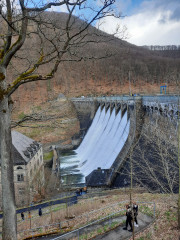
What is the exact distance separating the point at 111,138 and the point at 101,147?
1.81 metres

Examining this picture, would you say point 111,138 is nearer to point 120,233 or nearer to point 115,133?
point 115,133

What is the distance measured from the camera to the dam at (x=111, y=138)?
2033 centimetres

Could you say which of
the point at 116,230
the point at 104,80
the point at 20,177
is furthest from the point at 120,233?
the point at 104,80

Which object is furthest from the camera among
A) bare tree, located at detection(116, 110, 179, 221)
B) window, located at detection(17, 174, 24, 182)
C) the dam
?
window, located at detection(17, 174, 24, 182)

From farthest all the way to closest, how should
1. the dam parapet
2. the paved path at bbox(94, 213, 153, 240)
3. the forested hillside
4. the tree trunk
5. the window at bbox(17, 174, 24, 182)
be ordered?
the forested hillside < the window at bbox(17, 174, 24, 182) < the dam parapet < the paved path at bbox(94, 213, 153, 240) < the tree trunk

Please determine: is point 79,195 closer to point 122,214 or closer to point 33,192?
point 33,192

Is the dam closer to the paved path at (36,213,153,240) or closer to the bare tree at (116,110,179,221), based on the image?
the bare tree at (116,110,179,221)

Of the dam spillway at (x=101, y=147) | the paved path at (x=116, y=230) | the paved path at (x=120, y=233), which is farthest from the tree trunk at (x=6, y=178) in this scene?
the dam spillway at (x=101, y=147)

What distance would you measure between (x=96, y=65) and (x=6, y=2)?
108 metres

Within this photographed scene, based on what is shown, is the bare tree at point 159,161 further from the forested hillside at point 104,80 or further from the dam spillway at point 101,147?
the forested hillside at point 104,80

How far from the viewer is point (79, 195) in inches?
758

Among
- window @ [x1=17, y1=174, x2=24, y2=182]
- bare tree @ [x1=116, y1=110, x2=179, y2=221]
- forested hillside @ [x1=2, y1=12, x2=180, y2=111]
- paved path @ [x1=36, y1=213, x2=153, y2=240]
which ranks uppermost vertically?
forested hillside @ [x1=2, y1=12, x2=180, y2=111]

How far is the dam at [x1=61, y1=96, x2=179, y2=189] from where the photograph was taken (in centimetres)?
2033

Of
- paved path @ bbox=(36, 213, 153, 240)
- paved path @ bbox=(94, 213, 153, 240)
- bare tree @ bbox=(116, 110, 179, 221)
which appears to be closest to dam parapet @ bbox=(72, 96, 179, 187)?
bare tree @ bbox=(116, 110, 179, 221)
